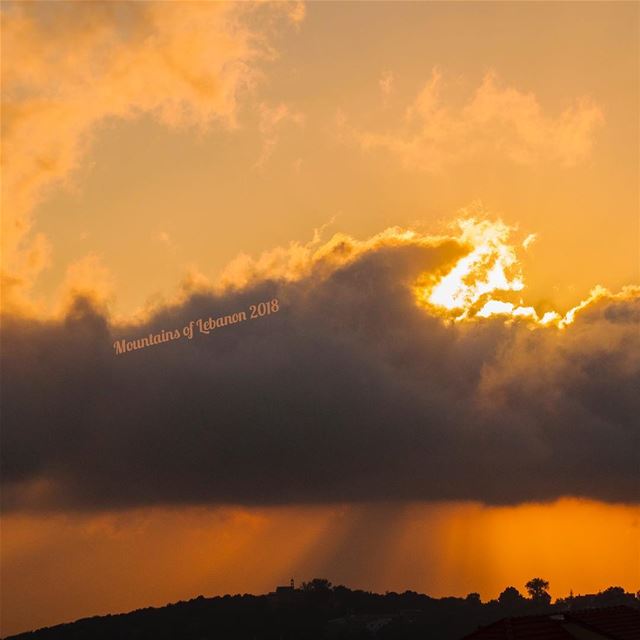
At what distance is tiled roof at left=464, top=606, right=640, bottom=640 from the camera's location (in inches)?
3858

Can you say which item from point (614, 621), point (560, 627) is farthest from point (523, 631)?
point (614, 621)

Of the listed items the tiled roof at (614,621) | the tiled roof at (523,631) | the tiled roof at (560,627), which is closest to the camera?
the tiled roof at (523,631)

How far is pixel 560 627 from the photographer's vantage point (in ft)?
332

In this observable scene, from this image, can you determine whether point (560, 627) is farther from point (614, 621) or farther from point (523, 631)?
point (614, 621)

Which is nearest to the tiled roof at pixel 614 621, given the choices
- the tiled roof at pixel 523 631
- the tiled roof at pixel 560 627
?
the tiled roof at pixel 560 627

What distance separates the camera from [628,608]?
11556 cm

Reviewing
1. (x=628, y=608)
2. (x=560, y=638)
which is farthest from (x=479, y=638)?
(x=628, y=608)

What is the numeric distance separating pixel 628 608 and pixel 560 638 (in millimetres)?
20155

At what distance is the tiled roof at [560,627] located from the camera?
98.0m

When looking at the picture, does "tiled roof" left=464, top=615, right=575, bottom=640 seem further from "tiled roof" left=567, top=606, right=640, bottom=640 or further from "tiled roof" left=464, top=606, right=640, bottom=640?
"tiled roof" left=567, top=606, right=640, bottom=640

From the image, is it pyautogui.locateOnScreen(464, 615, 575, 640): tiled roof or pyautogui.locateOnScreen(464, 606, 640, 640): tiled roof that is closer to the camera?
pyautogui.locateOnScreen(464, 615, 575, 640): tiled roof

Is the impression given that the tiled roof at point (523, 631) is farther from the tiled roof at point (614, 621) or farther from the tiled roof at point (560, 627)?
the tiled roof at point (614, 621)

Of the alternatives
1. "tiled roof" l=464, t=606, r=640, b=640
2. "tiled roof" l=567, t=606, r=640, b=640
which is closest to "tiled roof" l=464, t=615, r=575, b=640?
"tiled roof" l=464, t=606, r=640, b=640

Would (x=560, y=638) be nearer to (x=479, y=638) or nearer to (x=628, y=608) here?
(x=479, y=638)
